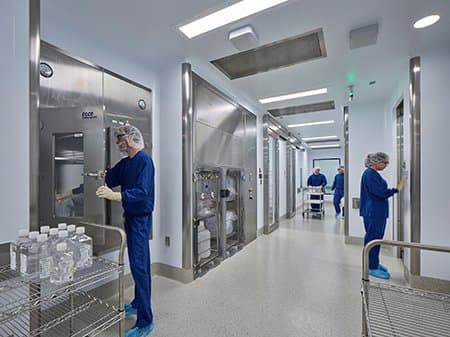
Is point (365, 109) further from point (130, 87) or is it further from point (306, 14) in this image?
point (130, 87)

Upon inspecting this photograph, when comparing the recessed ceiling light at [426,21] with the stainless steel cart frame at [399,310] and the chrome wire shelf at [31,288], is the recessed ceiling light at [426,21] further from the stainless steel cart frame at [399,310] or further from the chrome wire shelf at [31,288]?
the chrome wire shelf at [31,288]

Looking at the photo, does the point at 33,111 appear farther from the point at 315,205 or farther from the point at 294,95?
the point at 315,205

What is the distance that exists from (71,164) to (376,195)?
3.59 metres

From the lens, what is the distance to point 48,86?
1953 millimetres

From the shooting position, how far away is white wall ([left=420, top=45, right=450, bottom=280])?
2.47 m

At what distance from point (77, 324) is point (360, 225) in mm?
4550

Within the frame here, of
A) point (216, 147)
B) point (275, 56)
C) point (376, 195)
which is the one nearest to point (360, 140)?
point (376, 195)

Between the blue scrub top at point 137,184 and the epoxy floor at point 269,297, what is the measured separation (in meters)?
1.02

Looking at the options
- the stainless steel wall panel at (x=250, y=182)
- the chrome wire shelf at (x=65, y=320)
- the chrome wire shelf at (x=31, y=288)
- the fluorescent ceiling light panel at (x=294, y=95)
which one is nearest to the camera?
the chrome wire shelf at (x=31, y=288)

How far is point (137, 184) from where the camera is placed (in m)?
1.86

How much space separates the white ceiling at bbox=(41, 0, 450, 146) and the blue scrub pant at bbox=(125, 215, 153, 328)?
5.88 ft

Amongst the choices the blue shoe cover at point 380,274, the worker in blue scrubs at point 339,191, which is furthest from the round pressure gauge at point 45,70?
the worker in blue scrubs at point 339,191

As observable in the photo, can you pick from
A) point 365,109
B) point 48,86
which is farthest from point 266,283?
point 365,109

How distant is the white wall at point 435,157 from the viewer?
247cm
